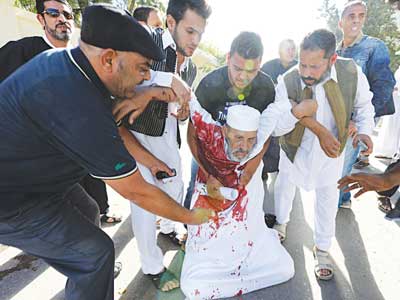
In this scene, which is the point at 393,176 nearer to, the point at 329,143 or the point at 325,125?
the point at 329,143

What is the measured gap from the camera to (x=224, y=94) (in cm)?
200

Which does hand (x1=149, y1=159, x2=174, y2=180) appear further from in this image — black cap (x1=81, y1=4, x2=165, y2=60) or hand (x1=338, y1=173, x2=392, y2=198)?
hand (x1=338, y1=173, x2=392, y2=198)

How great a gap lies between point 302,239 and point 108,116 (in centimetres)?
211

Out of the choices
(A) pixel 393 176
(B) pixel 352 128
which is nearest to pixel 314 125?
(B) pixel 352 128

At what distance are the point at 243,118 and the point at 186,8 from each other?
0.80m

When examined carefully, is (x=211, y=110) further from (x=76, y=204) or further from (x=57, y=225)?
(x=57, y=225)

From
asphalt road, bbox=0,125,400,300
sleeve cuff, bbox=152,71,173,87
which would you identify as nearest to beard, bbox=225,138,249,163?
sleeve cuff, bbox=152,71,173,87

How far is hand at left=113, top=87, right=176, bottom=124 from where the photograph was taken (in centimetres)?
145

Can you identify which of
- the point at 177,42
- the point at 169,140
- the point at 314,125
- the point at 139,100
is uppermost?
the point at 177,42

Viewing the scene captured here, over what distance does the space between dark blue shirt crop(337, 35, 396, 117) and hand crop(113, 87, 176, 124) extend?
2.05m

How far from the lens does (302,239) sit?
252 centimetres

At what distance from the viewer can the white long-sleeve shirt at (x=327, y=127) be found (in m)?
2.00

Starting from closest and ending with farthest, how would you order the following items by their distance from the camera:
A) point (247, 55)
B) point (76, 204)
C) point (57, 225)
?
point (57, 225)
point (76, 204)
point (247, 55)

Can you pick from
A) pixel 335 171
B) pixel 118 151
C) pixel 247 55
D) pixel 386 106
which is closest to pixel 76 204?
pixel 118 151
